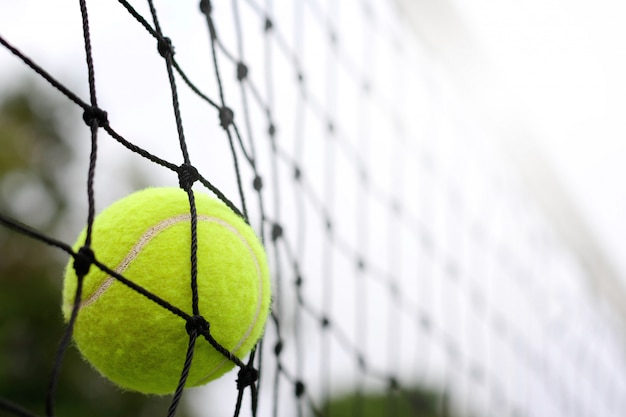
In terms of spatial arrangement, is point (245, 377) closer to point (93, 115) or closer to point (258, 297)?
point (258, 297)

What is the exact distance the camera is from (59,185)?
881cm

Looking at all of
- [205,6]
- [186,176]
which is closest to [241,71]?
[205,6]

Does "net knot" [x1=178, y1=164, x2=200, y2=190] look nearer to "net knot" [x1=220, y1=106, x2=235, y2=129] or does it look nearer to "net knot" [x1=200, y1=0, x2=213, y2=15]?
"net knot" [x1=220, y1=106, x2=235, y2=129]

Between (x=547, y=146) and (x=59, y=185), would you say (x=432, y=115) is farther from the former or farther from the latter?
(x=59, y=185)

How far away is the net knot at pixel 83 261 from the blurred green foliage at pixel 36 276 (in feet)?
22.3

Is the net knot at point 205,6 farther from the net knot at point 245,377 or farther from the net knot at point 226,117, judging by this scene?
the net knot at point 245,377

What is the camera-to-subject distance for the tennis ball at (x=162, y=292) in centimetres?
67

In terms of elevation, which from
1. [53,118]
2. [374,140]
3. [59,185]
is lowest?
[374,140]

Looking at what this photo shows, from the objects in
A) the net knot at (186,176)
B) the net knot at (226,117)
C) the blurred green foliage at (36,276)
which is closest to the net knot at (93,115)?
the net knot at (186,176)

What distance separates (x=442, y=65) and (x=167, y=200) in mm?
1142

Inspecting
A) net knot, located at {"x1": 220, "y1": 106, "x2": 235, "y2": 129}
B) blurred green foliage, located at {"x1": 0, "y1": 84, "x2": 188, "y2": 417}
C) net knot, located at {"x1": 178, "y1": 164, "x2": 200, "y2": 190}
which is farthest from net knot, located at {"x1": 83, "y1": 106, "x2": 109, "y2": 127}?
blurred green foliage, located at {"x1": 0, "y1": 84, "x2": 188, "y2": 417}

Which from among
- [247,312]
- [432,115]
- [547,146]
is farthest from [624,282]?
[247,312]

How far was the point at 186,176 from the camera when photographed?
2.38ft

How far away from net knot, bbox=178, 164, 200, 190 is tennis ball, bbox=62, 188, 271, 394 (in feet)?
0.12
